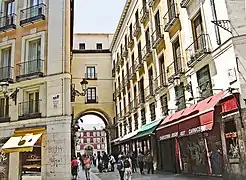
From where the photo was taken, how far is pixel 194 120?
11500 mm

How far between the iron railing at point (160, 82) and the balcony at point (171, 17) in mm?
3040

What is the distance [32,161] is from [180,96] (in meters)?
8.20

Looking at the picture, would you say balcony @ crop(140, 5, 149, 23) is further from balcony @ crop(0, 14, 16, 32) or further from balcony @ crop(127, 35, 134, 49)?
balcony @ crop(0, 14, 16, 32)

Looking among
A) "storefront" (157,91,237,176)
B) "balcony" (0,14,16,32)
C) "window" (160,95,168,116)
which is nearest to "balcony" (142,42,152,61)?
"window" (160,95,168,116)

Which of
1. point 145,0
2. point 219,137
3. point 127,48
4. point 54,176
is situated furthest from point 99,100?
point 219,137

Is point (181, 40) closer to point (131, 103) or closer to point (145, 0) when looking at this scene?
point (145, 0)

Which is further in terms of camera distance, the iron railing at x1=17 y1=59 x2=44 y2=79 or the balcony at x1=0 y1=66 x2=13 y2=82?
the balcony at x1=0 y1=66 x2=13 y2=82

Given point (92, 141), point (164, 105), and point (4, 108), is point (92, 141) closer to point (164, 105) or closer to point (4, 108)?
point (164, 105)

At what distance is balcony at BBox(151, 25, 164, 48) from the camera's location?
18.2m

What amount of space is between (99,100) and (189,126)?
23.9 metres

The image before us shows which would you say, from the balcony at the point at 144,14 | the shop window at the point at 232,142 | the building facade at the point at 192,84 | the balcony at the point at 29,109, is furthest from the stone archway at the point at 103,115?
the shop window at the point at 232,142

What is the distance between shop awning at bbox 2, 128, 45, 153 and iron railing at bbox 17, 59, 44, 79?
2.89 meters

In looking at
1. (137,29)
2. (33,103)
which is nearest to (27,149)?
(33,103)

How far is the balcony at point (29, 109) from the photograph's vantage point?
14.3m
